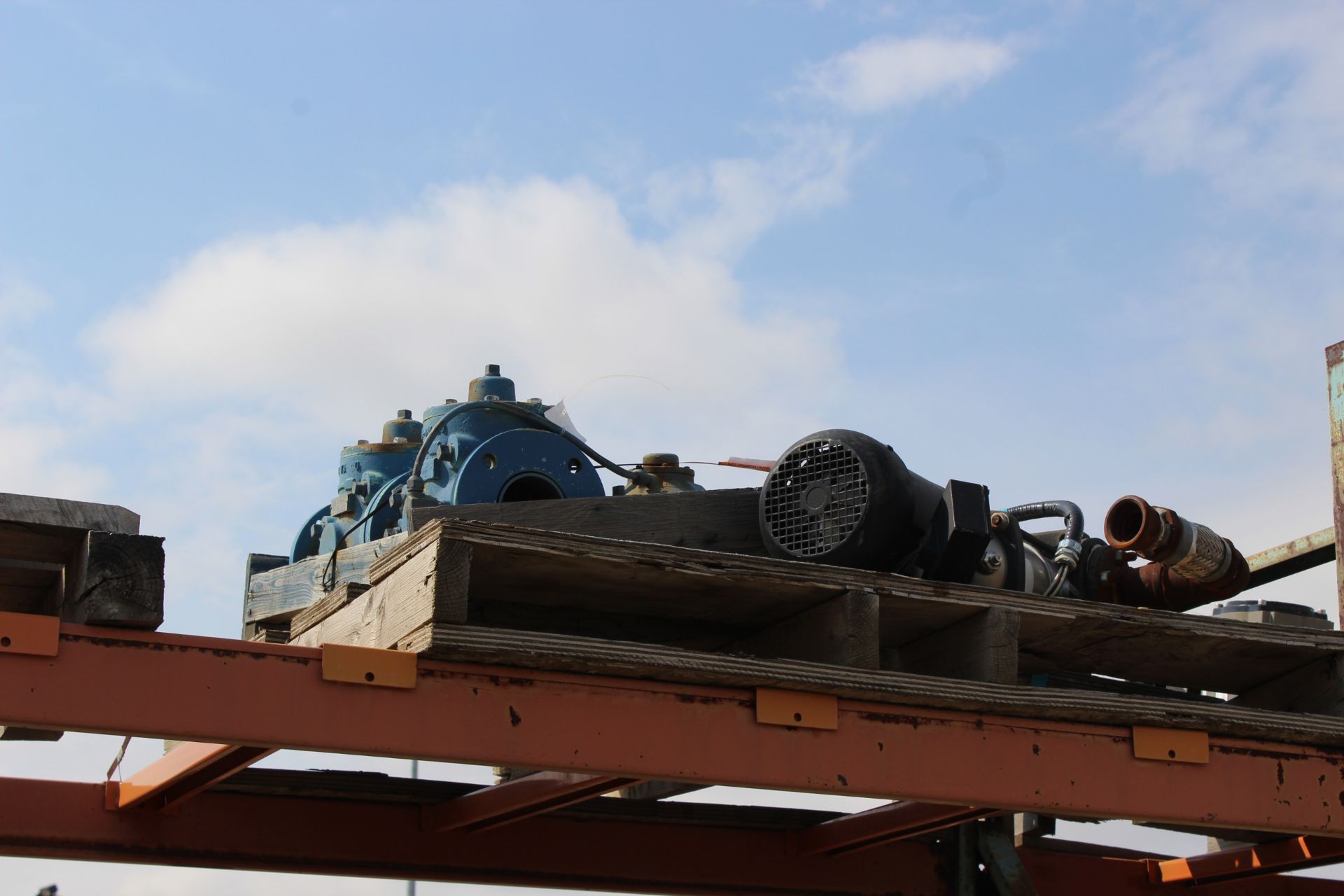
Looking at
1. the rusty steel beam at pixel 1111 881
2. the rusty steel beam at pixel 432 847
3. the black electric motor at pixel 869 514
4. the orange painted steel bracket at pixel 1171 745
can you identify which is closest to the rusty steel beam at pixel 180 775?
the rusty steel beam at pixel 432 847

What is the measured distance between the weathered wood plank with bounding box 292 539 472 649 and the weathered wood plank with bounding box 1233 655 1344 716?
255cm

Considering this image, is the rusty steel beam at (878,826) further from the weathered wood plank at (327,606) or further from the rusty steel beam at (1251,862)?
the weathered wood plank at (327,606)

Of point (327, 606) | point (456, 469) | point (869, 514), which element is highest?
point (456, 469)

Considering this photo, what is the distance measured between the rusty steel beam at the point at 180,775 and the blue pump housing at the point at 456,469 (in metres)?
0.97

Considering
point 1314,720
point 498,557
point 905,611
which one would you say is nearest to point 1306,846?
point 1314,720

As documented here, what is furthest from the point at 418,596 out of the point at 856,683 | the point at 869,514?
the point at 869,514

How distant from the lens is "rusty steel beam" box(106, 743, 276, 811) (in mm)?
3805

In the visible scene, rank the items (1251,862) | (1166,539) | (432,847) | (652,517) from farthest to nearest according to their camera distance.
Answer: (1251,862) → (432,847) → (1166,539) → (652,517)

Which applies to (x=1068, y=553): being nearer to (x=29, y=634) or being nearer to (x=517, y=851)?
(x=517, y=851)

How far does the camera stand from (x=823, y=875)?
528cm

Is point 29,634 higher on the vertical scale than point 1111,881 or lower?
higher

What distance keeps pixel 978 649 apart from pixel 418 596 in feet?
4.93

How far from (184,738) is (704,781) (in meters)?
1.14

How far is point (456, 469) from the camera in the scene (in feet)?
17.3
